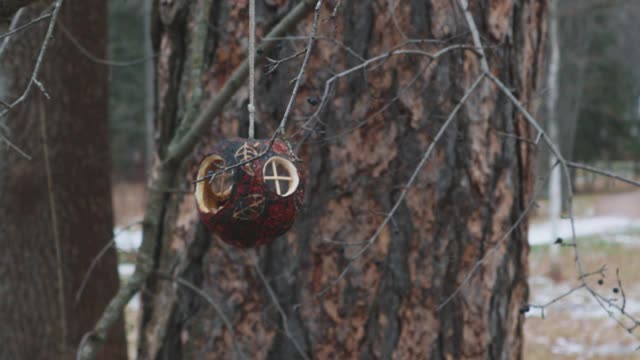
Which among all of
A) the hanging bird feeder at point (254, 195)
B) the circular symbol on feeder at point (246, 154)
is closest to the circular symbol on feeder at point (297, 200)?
the hanging bird feeder at point (254, 195)

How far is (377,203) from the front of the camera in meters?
2.82

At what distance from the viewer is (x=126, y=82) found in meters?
24.6

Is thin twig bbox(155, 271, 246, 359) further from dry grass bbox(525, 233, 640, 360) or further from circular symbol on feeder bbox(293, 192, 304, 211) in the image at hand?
dry grass bbox(525, 233, 640, 360)

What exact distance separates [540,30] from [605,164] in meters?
29.6

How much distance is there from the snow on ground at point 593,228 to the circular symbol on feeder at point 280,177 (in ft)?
52.6

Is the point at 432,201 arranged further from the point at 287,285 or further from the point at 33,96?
the point at 33,96

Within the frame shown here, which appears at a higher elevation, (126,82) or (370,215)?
(126,82)

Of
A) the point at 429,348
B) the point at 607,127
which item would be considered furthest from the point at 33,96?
the point at 607,127

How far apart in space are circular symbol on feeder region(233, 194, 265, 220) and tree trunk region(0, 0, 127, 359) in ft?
7.73

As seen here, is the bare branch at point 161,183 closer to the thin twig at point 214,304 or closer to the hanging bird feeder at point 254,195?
the thin twig at point 214,304

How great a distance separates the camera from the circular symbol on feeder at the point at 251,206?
67.0 inches

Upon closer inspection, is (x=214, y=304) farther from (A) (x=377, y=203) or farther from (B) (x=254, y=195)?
(B) (x=254, y=195)

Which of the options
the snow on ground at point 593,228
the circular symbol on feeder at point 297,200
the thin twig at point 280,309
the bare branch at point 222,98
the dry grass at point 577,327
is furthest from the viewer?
the snow on ground at point 593,228

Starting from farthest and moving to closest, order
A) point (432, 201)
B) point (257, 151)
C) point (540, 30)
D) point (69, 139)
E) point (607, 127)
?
point (607, 127) → point (69, 139) → point (540, 30) → point (432, 201) → point (257, 151)
